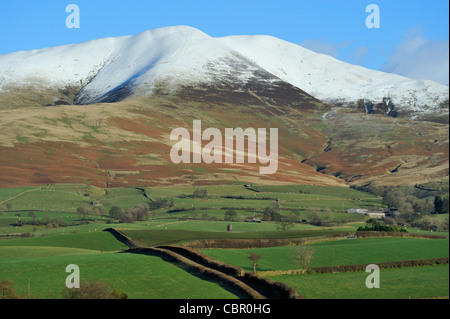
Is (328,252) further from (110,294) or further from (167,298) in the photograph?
(110,294)

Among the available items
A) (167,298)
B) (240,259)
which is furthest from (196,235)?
(167,298)

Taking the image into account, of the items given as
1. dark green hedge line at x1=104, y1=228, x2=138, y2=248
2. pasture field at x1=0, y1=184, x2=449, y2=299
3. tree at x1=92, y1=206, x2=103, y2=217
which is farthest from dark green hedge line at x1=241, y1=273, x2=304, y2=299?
tree at x1=92, y1=206, x2=103, y2=217

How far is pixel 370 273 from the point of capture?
5106 cm

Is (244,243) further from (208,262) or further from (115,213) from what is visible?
(115,213)

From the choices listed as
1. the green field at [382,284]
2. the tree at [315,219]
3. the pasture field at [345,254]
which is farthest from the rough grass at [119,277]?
the tree at [315,219]

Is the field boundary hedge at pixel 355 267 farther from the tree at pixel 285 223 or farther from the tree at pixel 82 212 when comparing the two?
the tree at pixel 82 212

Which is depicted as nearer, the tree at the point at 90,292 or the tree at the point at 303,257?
the tree at the point at 90,292

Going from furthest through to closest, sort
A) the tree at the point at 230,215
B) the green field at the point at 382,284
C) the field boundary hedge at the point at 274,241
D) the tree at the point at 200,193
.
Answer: the tree at the point at 200,193 < the tree at the point at 230,215 < the field boundary hedge at the point at 274,241 < the green field at the point at 382,284

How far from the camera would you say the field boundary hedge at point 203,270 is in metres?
42.0

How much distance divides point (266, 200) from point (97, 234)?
262ft

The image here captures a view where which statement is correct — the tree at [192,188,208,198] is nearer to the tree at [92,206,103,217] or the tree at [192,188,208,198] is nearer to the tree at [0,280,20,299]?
the tree at [92,206,103,217]

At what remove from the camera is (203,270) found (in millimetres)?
Result: 49875

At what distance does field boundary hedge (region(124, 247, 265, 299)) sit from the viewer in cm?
4205

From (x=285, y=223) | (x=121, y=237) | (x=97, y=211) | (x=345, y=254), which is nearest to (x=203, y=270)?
(x=345, y=254)
